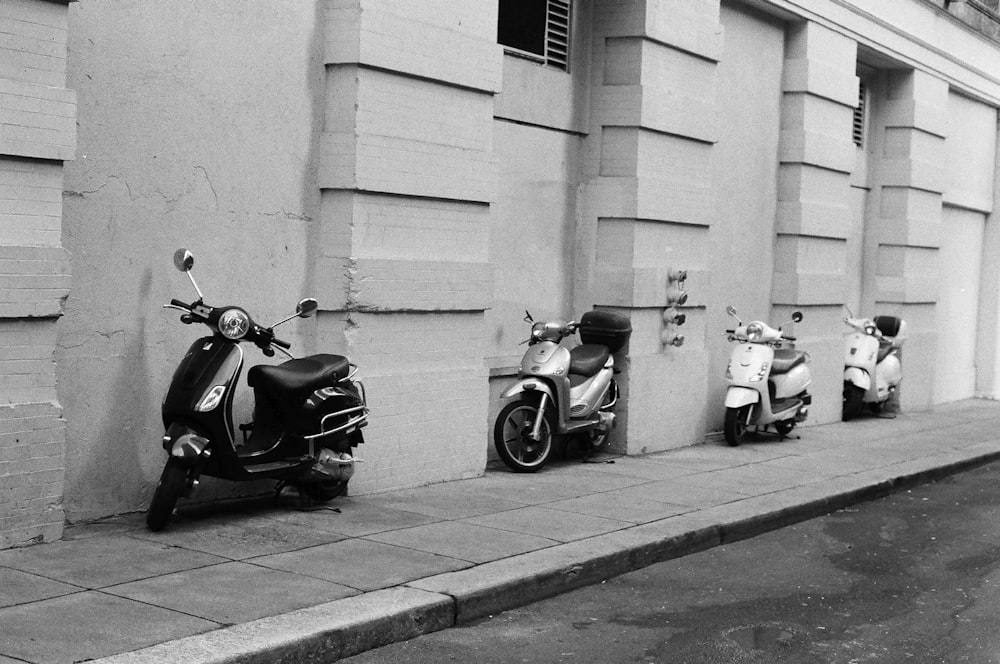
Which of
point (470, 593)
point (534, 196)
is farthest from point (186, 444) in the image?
point (534, 196)

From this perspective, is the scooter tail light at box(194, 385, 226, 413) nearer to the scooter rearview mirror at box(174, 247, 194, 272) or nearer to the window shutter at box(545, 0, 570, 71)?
the scooter rearview mirror at box(174, 247, 194, 272)

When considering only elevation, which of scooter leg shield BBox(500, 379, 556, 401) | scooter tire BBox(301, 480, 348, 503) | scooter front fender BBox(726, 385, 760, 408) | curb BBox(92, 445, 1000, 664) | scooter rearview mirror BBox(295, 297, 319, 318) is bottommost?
curb BBox(92, 445, 1000, 664)

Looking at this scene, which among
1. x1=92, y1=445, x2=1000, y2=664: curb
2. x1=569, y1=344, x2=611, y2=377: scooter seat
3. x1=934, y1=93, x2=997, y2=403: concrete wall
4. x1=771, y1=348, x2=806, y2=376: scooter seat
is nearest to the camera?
x1=92, y1=445, x2=1000, y2=664: curb

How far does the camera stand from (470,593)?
6.43 m

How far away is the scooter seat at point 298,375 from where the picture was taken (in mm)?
7938

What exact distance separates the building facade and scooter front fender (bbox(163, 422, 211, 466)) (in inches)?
21.6

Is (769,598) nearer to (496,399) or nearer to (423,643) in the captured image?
(423,643)

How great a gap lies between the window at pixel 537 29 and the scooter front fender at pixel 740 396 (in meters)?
3.56

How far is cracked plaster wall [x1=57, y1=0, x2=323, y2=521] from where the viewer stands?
748 cm

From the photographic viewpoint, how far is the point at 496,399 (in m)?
11.0

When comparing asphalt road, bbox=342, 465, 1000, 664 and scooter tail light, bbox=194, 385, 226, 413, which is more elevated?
scooter tail light, bbox=194, 385, 226, 413

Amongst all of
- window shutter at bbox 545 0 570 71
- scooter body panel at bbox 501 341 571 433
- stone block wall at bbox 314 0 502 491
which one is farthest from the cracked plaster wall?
window shutter at bbox 545 0 570 71

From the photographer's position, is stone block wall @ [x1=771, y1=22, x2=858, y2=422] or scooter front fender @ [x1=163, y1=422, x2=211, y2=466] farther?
stone block wall @ [x1=771, y1=22, x2=858, y2=422]

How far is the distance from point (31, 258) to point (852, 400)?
11.3 metres
